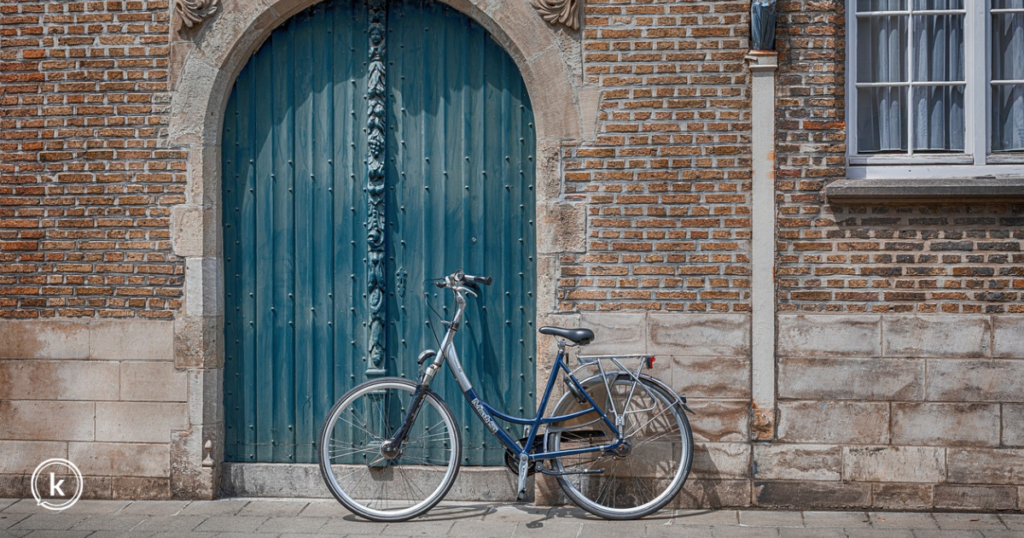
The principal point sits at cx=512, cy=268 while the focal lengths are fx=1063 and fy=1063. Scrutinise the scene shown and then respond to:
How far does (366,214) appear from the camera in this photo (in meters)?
6.76

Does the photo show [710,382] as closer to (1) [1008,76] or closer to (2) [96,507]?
(1) [1008,76]

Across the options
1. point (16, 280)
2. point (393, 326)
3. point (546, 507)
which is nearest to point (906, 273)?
point (546, 507)

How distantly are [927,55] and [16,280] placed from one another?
19.4ft

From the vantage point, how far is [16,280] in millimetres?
6879

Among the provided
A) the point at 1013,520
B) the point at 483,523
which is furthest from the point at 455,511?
the point at 1013,520

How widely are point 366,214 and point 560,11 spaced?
1750 millimetres

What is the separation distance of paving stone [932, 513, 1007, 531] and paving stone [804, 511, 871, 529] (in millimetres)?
417

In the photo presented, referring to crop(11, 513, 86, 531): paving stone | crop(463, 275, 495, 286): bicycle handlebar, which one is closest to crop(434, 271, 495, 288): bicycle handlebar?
crop(463, 275, 495, 286): bicycle handlebar

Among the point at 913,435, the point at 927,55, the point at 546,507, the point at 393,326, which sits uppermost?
the point at 927,55

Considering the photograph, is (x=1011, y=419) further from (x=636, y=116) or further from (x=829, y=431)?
(x=636, y=116)

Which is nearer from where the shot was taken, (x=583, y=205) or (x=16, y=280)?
(x=583, y=205)

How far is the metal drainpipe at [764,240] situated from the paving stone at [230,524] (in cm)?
299

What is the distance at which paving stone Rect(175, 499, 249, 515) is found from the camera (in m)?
6.43

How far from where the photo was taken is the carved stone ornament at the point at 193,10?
21.8 feet
